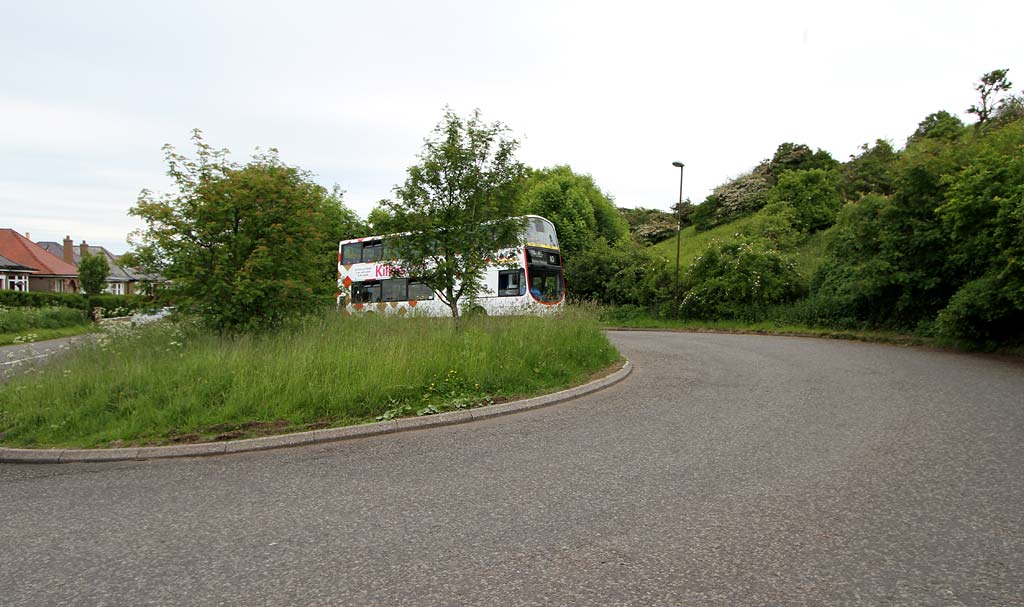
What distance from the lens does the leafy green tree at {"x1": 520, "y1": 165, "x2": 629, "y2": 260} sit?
141 ft

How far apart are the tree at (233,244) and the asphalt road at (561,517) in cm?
419

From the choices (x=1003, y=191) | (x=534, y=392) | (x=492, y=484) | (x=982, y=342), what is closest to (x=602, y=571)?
(x=492, y=484)

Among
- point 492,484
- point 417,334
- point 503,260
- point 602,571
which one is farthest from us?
point 503,260

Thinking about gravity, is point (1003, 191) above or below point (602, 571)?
above

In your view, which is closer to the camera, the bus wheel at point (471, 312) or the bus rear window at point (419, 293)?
the bus wheel at point (471, 312)

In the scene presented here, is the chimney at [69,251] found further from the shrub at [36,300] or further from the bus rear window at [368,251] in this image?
the bus rear window at [368,251]

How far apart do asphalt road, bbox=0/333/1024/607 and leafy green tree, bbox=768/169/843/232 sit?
30175 mm

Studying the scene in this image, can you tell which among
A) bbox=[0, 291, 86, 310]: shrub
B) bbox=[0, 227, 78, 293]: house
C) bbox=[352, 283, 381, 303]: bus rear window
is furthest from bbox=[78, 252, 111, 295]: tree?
bbox=[352, 283, 381, 303]: bus rear window

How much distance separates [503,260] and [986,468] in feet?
29.1

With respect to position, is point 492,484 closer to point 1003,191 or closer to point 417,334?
point 417,334

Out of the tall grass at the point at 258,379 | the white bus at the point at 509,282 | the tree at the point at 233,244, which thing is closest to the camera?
the tall grass at the point at 258,379

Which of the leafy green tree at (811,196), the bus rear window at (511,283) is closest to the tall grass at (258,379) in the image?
the bus rear window at (511,283)

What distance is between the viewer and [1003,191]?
12.5 metres

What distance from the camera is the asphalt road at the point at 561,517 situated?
306cm
